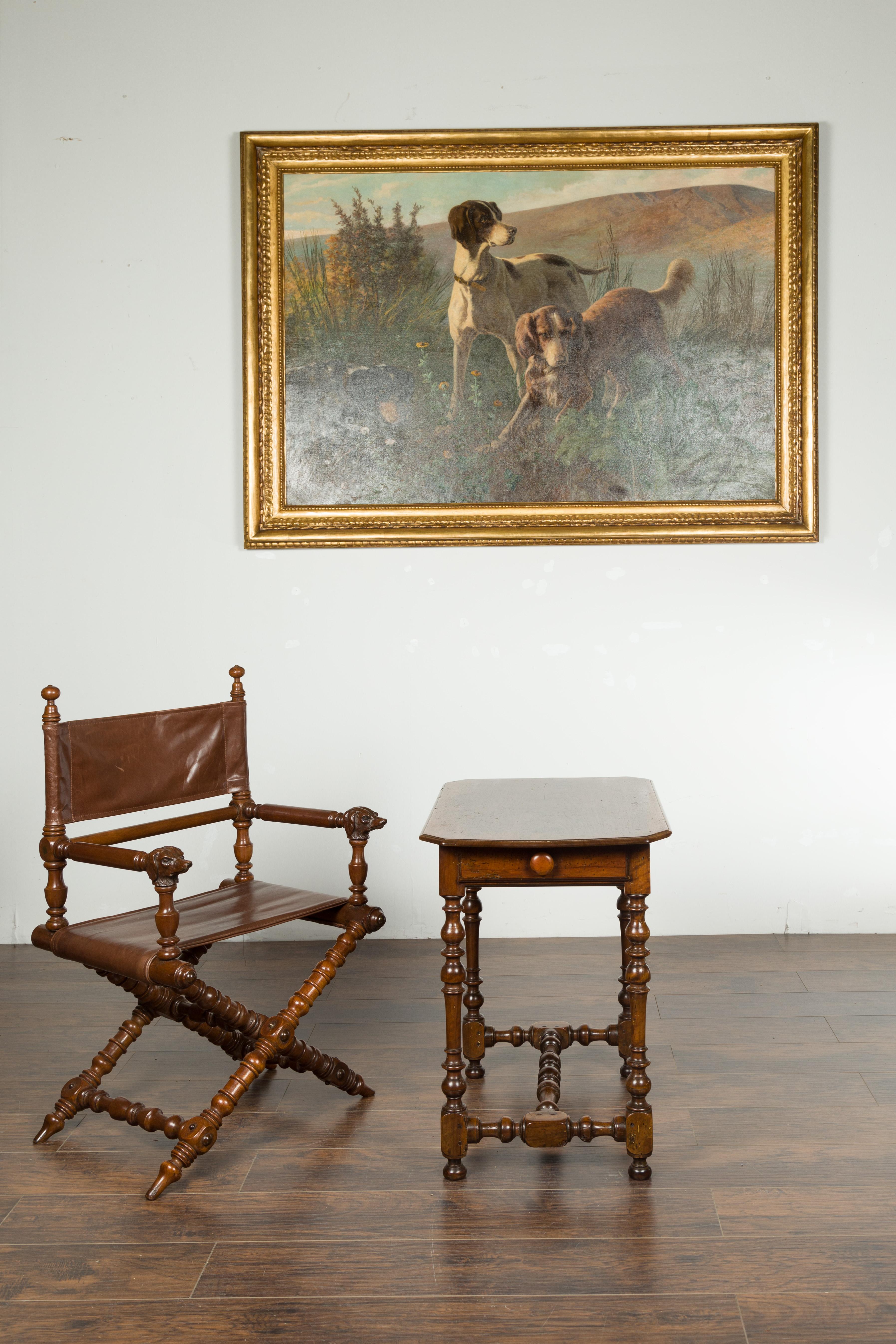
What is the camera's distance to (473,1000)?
9.33ft

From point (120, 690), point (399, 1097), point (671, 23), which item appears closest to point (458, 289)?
point (671, 23)

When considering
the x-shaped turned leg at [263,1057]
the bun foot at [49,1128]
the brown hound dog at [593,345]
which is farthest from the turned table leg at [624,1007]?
the brown hound dog at [593,345]

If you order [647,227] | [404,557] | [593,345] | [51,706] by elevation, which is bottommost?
[51,706]

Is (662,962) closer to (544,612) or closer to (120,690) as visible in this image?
(544,612)

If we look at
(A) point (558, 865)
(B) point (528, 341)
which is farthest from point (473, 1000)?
(B) point (528, 341)

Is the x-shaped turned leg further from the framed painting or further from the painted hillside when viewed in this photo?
the painted hillside

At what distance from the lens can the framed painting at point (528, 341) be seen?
404 cm

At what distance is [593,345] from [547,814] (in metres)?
2.21

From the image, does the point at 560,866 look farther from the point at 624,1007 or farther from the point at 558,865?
the point at 624,1007

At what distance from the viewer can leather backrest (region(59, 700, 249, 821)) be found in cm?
267

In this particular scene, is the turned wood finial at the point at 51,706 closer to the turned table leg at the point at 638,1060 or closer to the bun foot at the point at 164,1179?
the bun foot at the point at 164,1179

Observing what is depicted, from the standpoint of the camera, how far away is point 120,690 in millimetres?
4191

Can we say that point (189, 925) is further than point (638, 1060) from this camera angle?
Yes

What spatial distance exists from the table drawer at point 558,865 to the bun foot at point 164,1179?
896 mm
